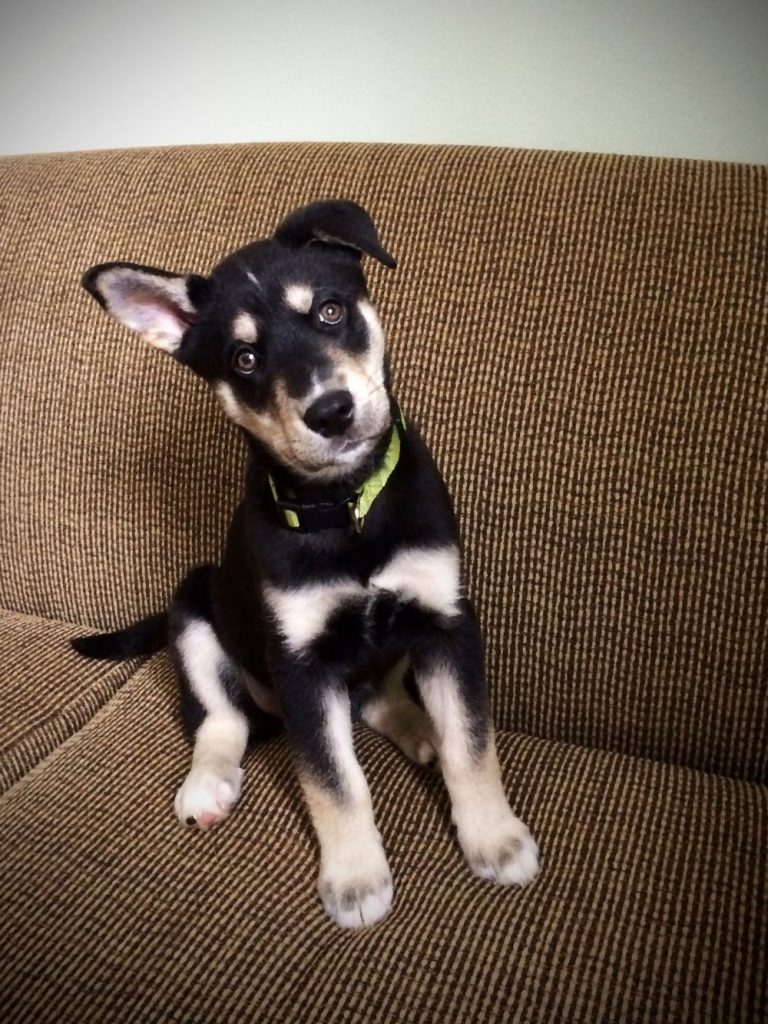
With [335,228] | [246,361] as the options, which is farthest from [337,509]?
[335,228]

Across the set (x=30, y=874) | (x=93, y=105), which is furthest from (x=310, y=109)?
(x=30, y=874)

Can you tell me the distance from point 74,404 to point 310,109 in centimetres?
98

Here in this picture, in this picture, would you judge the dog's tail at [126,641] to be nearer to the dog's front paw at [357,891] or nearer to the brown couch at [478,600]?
the brown couch at [478,600]

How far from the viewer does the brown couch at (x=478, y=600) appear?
1.18m

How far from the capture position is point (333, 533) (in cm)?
140

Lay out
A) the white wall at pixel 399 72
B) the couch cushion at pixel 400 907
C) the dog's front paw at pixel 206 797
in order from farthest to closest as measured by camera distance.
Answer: the white wall at pixel 399 72 < the dog's front paw at pixel 206 797 < the couch cushion at pixel 400 907

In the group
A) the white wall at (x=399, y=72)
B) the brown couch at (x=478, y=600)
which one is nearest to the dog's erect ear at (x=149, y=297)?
the brown couch at (x=478, y=600)

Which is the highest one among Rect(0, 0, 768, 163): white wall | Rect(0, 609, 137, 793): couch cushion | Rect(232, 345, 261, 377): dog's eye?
Rect(0, 0, 768, 163): white wall

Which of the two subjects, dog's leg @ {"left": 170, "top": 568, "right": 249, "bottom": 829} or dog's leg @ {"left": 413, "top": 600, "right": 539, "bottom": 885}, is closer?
dog's leg @ {"left": 413, "top": 600, "right": 539, "bottom": 885}

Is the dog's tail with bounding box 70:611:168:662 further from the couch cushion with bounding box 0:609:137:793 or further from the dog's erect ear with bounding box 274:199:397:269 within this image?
the dog's erect ear with bounding box 274:199:397:269

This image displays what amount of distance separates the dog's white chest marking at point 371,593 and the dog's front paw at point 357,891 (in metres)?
0.34

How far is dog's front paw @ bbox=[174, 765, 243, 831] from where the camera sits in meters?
1.45

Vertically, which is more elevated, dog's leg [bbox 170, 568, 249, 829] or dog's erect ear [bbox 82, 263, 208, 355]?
dog's erect ear [bbox 82, 263, 208, 355]

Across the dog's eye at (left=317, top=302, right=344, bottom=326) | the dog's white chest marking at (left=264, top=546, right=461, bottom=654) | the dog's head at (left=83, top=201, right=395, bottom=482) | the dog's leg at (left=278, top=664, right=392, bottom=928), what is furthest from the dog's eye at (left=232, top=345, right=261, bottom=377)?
the dog's leg at (left=278, top=664, right=392, bottom=928)
